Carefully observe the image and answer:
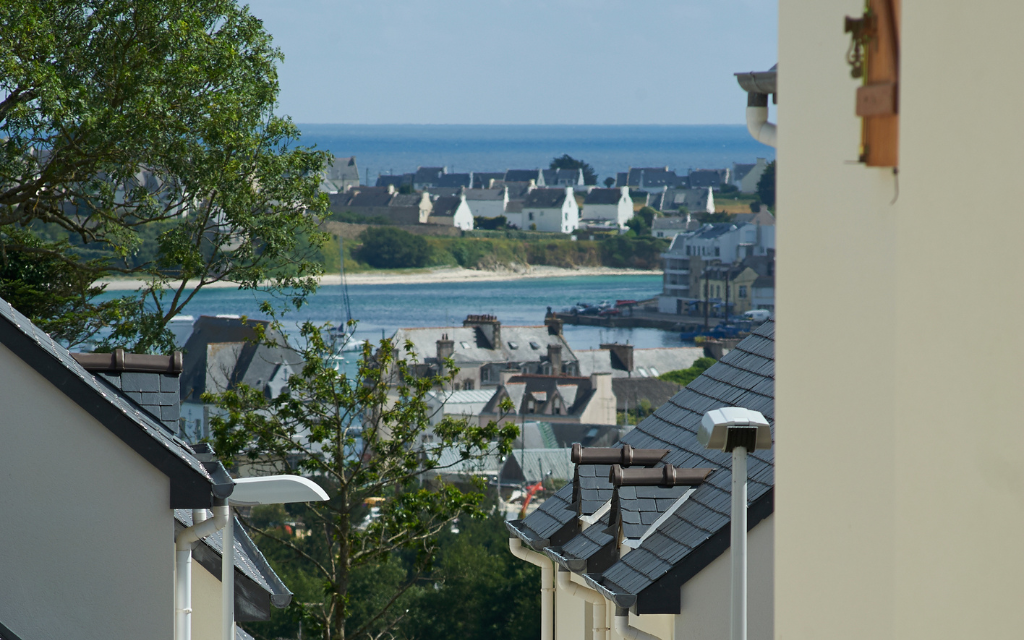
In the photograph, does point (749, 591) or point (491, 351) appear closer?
point (749, 591)

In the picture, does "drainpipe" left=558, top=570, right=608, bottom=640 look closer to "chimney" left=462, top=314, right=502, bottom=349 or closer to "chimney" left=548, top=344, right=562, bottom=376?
"chimney" left=548, top=344, right=562, bottom=376

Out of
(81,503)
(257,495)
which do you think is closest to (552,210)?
(257,495)

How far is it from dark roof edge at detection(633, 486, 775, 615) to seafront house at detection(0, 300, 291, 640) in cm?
273

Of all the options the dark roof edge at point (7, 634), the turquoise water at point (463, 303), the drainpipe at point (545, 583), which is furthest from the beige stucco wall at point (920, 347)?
the turquoise water at point (463, 303)

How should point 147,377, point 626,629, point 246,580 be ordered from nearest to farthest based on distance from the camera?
1. point 626,629
2. point 246,580
3. point 147,377

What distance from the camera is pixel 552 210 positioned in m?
190

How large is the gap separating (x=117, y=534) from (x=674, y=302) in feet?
429

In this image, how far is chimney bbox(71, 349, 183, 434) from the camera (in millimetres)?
7398

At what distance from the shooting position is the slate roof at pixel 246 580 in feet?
22.5

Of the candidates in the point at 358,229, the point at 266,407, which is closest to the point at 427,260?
the point at 358,229

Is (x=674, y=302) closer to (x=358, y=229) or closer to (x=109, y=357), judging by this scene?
(x=358, y=229)

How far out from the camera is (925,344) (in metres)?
2.10

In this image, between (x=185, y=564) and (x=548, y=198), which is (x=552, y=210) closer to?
(x=548, y=198)

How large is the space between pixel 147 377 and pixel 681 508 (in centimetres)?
367
